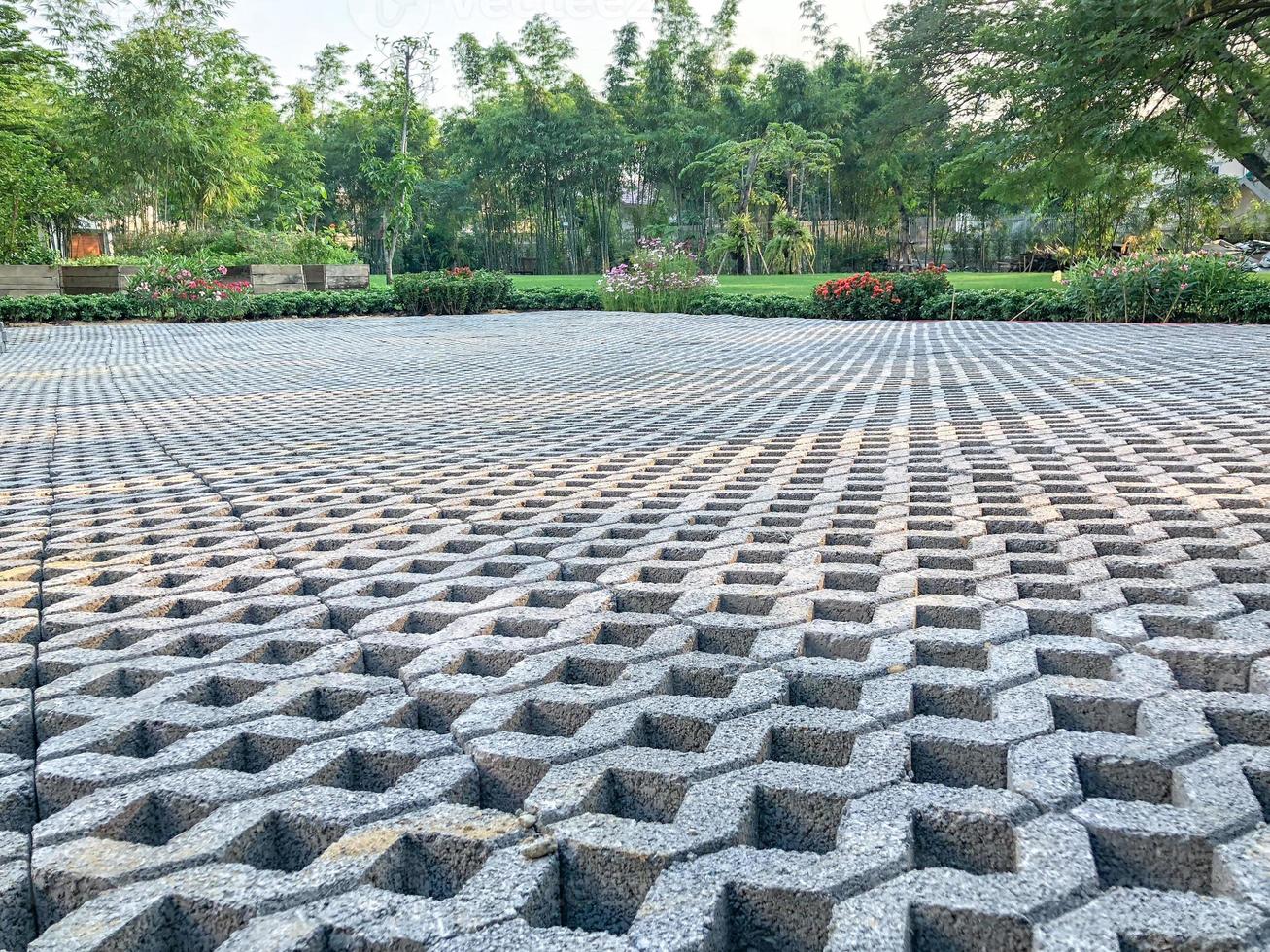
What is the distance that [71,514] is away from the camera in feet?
13.8

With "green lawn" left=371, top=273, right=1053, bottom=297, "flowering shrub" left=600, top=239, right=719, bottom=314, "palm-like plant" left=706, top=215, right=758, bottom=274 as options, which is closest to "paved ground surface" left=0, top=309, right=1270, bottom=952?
"flowering shrub" left=600, top=239, right=719, bottom=314

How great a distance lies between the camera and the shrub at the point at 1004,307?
16.9 meters

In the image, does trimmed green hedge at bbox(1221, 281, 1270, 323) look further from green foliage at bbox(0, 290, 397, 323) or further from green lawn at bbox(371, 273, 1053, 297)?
green foliage at bbox(0, 290, 397, 323)

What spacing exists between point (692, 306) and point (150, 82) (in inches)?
671

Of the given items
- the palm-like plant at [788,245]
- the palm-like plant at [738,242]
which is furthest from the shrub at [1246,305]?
the palm-like plant at [738,242]

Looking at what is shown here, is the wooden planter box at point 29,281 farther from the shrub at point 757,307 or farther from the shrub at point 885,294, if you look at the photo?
the shrub at point 885,294

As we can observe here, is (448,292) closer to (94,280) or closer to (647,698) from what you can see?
(94,280)

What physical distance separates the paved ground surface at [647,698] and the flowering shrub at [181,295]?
55.5ft

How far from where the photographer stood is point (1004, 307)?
17.6 metres

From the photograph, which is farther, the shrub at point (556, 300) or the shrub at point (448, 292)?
the shrub at point (556, 300)

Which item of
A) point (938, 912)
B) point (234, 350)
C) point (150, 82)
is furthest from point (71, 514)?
point (150, 82)

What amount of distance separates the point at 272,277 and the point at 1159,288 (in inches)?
753

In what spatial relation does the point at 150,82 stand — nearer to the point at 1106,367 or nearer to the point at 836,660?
the point at 1106,367

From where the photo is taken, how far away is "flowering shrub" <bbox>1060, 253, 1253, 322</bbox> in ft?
49.8
